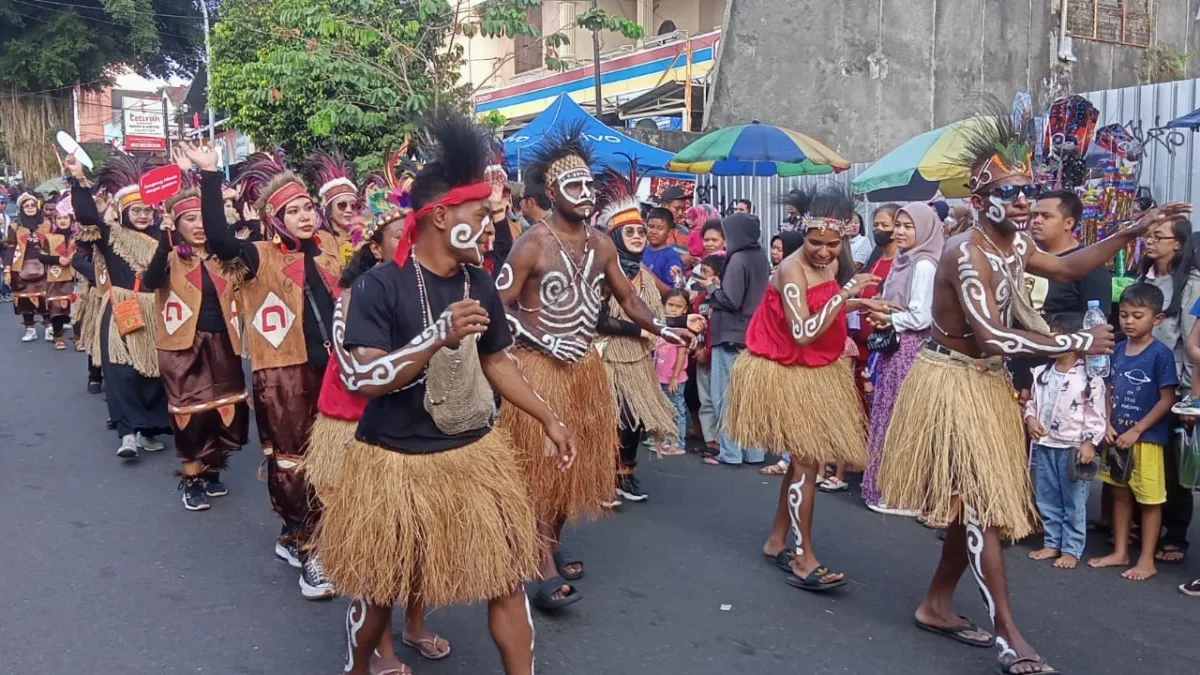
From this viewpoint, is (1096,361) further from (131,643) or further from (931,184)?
(931,184)

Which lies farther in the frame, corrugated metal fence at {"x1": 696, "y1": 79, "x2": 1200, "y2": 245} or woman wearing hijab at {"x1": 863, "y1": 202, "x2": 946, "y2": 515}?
corrugated metal fence at {"x1": 696, "y1": 79, "x2": 1200, "y2": 245}

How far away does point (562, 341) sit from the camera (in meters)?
4.77

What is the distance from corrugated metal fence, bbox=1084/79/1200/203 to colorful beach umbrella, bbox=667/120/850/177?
263cm

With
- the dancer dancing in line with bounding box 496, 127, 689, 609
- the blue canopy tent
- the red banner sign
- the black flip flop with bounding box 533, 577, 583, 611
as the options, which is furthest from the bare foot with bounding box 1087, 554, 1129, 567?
the blue canopy tent

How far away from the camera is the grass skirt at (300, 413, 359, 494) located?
4.06m

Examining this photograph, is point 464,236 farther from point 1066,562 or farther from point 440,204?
point 1066,562

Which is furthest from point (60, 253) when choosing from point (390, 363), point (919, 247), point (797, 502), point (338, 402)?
point (390, 363)

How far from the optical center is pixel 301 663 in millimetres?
4156

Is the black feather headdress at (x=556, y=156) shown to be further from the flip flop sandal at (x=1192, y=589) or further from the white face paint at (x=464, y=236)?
the flip flop sandal at (x=1192, y=589)

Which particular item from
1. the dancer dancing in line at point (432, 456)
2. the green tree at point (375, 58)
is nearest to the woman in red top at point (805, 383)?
the dancer dancing in line at point (432, 456)

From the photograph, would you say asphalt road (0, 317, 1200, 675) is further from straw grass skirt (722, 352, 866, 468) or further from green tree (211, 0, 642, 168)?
green tree (211, 0, 642, 168)

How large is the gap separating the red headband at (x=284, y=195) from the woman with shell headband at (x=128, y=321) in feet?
10.9

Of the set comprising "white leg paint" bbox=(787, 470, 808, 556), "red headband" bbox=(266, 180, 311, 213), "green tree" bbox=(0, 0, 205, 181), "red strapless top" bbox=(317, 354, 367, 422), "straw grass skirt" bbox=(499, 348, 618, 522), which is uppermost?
"green tree" bbox=(0, 0, 205, 181)

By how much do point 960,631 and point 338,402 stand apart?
2.81 metres
